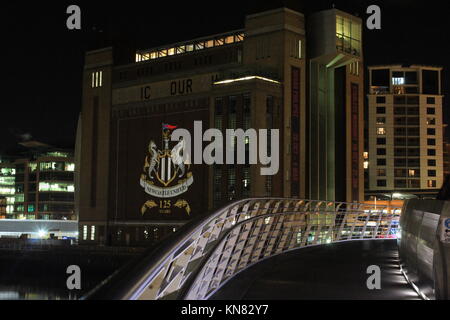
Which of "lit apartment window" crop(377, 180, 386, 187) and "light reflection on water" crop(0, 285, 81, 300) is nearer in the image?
"light reflection on water" crop(0, 285, 81, 300)

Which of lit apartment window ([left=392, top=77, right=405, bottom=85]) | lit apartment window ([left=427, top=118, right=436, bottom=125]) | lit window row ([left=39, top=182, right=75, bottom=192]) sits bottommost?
lit window row ([left=39, top=182, right=75, bottom=192])

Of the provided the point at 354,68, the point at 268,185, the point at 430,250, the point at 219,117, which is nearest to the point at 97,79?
the point at 219,117

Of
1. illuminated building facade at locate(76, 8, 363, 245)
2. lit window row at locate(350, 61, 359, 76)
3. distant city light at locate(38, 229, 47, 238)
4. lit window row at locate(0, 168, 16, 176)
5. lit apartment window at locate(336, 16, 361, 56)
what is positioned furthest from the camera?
lit window row at locate(0, 168, 16, 176)

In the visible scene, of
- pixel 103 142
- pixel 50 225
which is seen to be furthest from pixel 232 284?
pixel 50 225

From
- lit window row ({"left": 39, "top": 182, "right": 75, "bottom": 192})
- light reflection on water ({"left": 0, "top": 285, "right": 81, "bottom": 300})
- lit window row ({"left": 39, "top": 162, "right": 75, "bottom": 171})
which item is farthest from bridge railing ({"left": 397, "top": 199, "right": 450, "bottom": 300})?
lit window row ({"left": 39, "top": 162, "right": 75, "bottom": 171})

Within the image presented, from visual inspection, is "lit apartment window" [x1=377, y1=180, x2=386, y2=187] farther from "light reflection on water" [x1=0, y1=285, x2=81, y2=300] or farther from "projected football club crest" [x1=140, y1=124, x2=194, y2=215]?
"light reflection on water" [x1=0, y1=285, x2=81, y2=300]

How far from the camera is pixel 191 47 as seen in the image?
237 ft

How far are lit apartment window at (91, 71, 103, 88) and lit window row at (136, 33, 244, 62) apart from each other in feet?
14.9

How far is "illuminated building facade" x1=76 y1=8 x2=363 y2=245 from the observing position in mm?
60062

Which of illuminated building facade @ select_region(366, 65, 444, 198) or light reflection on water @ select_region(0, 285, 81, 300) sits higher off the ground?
illuminated building facade @ select_region(366, 65, 444, 198)

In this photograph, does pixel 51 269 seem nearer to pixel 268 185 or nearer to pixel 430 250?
pixel 268 185

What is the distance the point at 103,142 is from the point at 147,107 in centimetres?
786

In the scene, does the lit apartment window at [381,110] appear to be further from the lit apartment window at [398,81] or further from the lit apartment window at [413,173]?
the lit apartment window at [413,173]

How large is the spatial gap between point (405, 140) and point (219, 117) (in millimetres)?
67267
